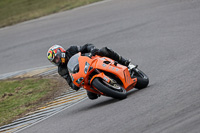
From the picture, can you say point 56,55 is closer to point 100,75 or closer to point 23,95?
point 100,75

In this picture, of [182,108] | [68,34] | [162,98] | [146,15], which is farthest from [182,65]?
[68,34]

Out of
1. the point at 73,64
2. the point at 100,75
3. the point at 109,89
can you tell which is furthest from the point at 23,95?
the point at 109,89

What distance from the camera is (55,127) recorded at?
8.24 meters

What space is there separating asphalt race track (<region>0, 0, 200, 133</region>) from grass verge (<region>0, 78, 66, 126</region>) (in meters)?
1.57

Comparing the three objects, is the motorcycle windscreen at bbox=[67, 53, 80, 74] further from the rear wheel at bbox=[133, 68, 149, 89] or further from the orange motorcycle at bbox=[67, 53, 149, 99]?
the rear wheel at bbox=[133, 68, 149, 89]

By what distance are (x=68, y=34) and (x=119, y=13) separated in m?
2.44

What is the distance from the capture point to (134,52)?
13195 millimetres

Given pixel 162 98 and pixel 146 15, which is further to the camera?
pixel 146 15

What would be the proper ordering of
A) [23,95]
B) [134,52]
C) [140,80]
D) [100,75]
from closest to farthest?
[100,75] < [140,80] < [23,95] < [134,52]

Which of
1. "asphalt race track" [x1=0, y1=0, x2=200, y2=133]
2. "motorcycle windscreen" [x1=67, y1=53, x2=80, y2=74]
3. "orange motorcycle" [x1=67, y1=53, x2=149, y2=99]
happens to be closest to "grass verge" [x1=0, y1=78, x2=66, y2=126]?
"asphalt race track" [x1=0, y1=0, x2=200, y2=133]

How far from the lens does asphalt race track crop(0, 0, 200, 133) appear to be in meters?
6.77

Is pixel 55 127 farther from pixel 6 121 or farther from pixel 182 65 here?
pixel 182 65

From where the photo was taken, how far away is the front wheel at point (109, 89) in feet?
26.6

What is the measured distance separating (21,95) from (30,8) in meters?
12.2
